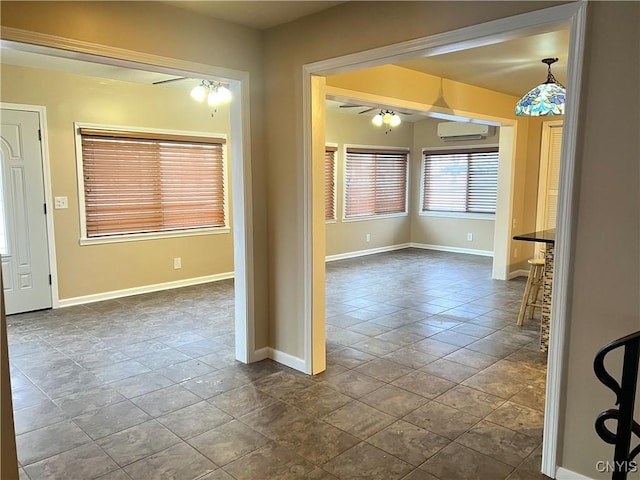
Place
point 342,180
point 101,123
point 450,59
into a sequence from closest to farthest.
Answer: point 450,59, point 101,123, point 342,180

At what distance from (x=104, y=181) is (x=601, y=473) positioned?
527cm

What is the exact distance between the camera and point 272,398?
9.91 feet

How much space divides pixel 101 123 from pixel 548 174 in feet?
19.6

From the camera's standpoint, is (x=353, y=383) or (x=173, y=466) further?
(x=353, y=383)

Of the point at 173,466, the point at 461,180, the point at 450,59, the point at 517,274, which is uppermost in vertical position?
the point at 450,59

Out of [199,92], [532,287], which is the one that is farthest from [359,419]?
[199,92]

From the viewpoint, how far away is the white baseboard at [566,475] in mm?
2143

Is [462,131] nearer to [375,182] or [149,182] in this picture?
[375,182]

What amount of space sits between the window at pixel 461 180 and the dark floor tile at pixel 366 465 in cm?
667

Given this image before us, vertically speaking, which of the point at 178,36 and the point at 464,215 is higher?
the point at 178,36

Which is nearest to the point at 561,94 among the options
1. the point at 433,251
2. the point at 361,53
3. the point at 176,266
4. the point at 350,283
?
the point at 361,53

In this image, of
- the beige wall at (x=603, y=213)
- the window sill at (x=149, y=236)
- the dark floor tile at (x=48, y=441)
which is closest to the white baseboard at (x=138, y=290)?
the window sill at (x=149, y=236)

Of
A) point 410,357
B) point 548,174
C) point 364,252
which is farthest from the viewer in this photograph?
point 364,252

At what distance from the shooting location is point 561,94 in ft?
11.9
